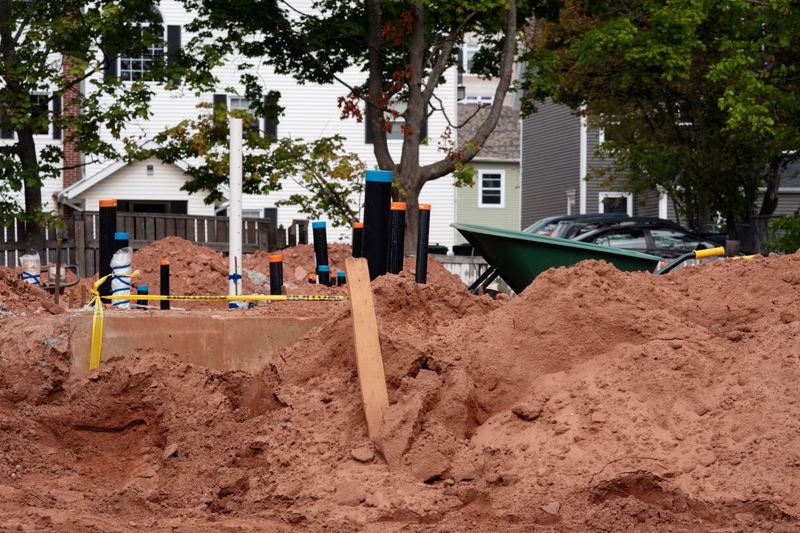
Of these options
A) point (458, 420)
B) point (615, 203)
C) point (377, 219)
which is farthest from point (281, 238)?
point (615, 203)

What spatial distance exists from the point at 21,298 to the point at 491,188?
1415 inches

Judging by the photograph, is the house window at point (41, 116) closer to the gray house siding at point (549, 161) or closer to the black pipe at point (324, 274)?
the black pipe at point (324, 274)

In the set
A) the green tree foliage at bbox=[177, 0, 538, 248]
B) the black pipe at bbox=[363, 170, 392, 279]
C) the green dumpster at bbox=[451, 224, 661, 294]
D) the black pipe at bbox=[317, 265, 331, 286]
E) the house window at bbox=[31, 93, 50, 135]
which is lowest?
the black pipe at bbox=[317, 265, 331, 286]

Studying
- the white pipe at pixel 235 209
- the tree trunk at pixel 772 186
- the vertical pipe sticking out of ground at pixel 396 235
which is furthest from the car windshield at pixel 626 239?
the vertical pipe sticking out of ground at pixel 396 235

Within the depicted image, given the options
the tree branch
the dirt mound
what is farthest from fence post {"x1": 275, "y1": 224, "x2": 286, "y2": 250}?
the dirt mound

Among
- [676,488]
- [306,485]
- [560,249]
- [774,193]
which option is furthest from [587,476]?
[774,193]

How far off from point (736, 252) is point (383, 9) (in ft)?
25.0

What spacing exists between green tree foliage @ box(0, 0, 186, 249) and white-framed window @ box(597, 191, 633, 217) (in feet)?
67.0

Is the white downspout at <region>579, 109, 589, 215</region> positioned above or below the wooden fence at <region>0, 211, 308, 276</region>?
above

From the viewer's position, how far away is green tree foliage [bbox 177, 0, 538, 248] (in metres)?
19.8

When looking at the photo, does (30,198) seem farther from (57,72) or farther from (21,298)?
(21,298)

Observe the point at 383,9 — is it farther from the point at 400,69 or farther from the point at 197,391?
the point at 197,391

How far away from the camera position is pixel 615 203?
125ft

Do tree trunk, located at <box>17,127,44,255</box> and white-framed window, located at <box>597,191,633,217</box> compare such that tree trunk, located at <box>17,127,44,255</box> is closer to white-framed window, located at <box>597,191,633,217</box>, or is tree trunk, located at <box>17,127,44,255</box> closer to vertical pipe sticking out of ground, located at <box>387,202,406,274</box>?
vertical pipe sticking out of ground, located at <box>387,202,406,274</box>
